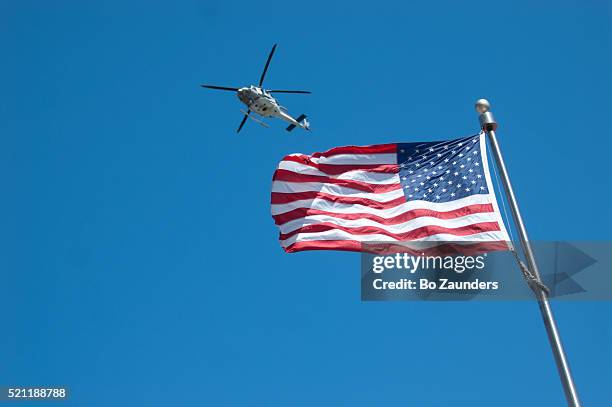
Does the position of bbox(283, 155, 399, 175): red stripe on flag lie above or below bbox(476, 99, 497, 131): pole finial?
above

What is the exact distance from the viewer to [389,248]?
1426 centimetres

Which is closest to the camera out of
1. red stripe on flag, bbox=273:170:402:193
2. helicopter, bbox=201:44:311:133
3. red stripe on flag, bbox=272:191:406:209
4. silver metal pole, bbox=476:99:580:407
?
silver metal pole, bbox=476:99:580:407

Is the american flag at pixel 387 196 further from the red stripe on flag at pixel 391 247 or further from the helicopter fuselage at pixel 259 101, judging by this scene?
the helicopter fuselage at pixel 259 101

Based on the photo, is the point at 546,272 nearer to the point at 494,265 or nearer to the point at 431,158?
the point at 494,265

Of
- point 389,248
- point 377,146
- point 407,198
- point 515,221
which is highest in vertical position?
point 377,146

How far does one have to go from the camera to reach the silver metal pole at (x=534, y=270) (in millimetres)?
9711

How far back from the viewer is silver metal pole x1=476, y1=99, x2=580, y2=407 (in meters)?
9.71

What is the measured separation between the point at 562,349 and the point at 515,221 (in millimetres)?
1934

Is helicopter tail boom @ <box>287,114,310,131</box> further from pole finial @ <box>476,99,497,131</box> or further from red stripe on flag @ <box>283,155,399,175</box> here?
pole finial @ <box>476,99,497,131</box>

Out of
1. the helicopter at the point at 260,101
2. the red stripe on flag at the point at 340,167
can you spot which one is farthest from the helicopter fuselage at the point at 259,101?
the red stripe on flag at the point at 340,167

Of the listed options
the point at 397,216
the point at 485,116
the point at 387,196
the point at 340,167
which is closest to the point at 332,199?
the point at 340,167

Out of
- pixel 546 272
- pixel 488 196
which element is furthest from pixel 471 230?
pixel 546 272

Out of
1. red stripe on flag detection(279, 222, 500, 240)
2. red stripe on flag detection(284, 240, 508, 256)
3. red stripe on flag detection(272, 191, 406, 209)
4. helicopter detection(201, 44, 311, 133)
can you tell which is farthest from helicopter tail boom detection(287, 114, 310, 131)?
red stripe on flag detection(284, 240, 508, 256)

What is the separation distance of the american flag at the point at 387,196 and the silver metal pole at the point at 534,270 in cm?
155
